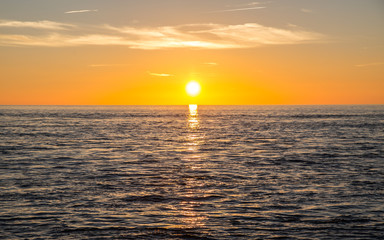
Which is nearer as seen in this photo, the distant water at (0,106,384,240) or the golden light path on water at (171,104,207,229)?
the distant water at (0,106,384,240)

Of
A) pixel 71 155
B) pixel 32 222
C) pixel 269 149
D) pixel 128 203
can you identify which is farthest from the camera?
pixel 269 149

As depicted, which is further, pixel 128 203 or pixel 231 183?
pixel 231 183

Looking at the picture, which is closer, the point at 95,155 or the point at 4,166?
the point at 4,166

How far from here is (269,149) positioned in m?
45.8

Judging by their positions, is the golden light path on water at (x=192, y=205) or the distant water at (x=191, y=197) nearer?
the distant water at (x=191, y=197)

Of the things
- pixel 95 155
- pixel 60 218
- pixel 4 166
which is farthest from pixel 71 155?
pixel 60 218

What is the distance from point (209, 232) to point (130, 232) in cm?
299

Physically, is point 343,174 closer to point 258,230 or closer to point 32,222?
point 258,230

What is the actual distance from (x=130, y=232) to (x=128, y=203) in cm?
427

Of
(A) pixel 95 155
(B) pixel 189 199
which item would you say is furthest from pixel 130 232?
(A) pixel 95 155

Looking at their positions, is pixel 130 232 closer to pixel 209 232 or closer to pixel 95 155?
pixel 209 232

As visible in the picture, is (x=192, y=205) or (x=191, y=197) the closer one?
(x=192, y=205)

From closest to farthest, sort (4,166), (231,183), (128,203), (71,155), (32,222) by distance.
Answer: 1. (32,222)
2. (128,203)
3. (231,183)
4. (4,166)
5. (71,155)

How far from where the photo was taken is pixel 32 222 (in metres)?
16.4
